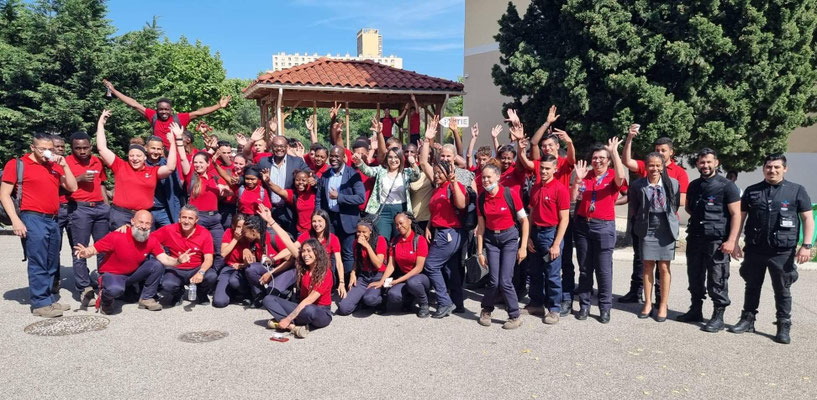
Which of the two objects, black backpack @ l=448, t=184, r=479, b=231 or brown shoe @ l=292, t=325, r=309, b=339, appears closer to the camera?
brown shoe @ l=292, t=325, r=309, b=339

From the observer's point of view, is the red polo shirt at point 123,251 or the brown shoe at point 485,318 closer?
the brown shoe at point 485,318

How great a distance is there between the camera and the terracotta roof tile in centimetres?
1355

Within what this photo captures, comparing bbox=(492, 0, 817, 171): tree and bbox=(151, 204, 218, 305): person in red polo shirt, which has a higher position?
bbox=(492, 0, 817, 171): tree

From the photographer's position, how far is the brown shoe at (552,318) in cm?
572

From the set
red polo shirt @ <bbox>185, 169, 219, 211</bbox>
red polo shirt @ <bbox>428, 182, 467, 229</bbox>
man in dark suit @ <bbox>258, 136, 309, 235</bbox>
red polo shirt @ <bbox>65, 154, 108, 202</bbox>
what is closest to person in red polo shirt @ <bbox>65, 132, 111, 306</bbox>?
red polo shirt @ <bbox>65, 154, 108, 202</bbox>

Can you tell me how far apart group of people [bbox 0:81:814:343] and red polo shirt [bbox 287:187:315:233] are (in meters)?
0.02

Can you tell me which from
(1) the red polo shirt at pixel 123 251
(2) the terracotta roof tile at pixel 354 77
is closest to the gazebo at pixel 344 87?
(2) the terracotta roof tile at pixel 354 77

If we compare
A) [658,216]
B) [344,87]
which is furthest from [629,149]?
[344,87]

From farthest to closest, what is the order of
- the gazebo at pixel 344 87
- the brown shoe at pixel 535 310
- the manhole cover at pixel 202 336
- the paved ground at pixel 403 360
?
1. the gazebo at pixel 344 87
2. the brown shoe at pixel 535 310
3. the manhole cover at pixel 202 336
4. the paved ground at pixel 403 360

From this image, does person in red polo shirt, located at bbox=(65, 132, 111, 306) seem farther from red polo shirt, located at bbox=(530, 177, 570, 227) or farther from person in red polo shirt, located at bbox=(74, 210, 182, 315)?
red polo shirt, located at bbox=(530, 177, 570, 227)

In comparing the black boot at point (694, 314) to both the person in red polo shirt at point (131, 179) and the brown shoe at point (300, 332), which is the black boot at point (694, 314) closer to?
the brown shoe at point (300, 332)

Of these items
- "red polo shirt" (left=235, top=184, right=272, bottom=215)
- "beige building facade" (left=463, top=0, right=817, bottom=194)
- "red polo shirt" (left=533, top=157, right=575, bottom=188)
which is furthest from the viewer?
"beige building facade" (left=463, top=0, right=817, bottom=194)

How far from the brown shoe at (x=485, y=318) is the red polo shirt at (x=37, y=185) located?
466 cm

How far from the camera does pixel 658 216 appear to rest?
19.1ft
